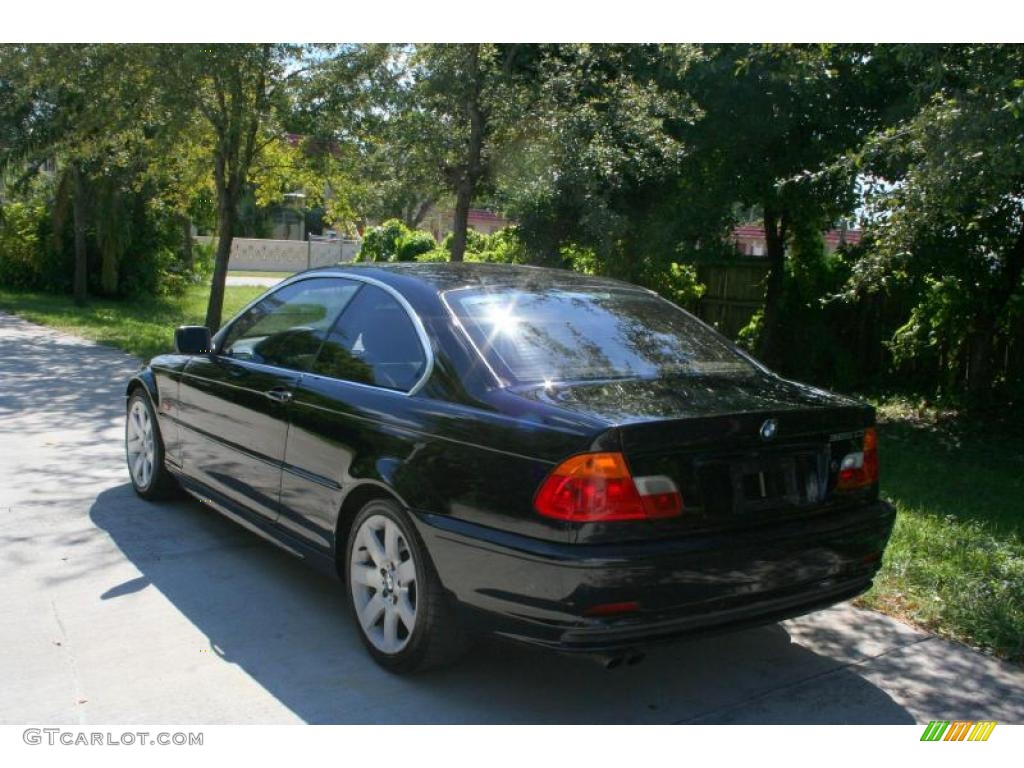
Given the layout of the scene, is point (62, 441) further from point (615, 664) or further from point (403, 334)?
point (615, 664)

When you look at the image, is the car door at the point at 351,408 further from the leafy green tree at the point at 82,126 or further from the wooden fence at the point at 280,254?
the wooden fence at the point at 280,254

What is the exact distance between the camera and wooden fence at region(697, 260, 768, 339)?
43.9 feet

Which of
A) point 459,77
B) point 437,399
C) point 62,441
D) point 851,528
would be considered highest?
point 459,77

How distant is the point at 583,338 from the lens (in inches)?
171

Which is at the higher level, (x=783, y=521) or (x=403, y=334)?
(x=403, y=334)

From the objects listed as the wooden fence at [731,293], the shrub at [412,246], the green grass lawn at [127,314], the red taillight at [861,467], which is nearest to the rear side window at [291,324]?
the red taillight at [861,467]

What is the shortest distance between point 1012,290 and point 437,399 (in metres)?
8.77

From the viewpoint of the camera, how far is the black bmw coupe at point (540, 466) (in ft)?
11.2

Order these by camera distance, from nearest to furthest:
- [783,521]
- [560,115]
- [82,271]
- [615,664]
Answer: [615,664] → [783,521] → [560,115] → [82,271]

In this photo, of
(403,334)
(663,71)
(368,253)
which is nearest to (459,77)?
(663,71)

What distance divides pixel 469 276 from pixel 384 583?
1.47 metres

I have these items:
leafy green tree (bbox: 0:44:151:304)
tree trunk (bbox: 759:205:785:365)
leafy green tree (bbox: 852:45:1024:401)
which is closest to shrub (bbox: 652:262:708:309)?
tree trunk (bbox: 759:205:785:365)

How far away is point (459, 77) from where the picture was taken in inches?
422

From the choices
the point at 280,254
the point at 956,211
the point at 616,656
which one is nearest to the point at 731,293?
the point at 956,211
